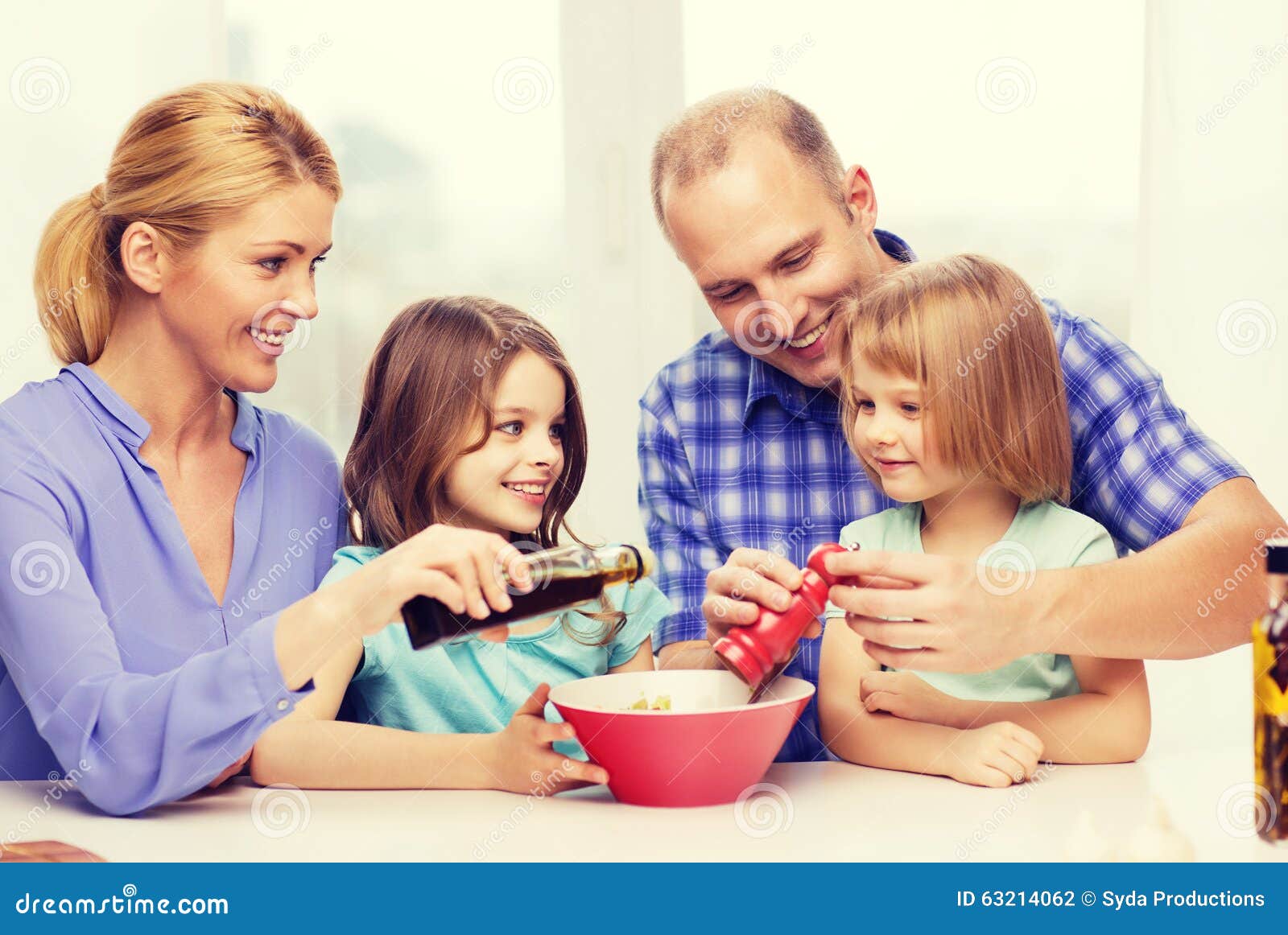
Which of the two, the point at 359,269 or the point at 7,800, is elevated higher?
the point at 359,269

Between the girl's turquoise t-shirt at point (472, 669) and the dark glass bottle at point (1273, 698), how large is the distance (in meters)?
0.71

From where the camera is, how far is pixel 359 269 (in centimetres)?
215

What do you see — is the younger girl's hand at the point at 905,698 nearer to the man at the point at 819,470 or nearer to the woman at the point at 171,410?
the man at the point at 819,470

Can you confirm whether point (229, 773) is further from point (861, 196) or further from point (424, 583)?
point (861, 196)

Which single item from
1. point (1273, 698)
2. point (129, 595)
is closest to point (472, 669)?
point (129, 595)

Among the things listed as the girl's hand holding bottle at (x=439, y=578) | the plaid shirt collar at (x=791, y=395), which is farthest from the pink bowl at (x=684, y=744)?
the plaid shirt collar at (x=791, y=395)

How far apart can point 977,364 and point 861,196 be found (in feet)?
1.30

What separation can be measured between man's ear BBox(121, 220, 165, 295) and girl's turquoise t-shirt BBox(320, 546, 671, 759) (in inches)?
14.3

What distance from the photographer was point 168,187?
4.38ft

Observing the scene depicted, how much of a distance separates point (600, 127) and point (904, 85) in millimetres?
533

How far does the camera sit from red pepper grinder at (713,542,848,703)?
1.07 meters

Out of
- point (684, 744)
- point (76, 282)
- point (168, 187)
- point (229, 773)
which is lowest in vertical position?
point (229, 773)

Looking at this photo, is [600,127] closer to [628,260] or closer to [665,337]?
[628,260]
